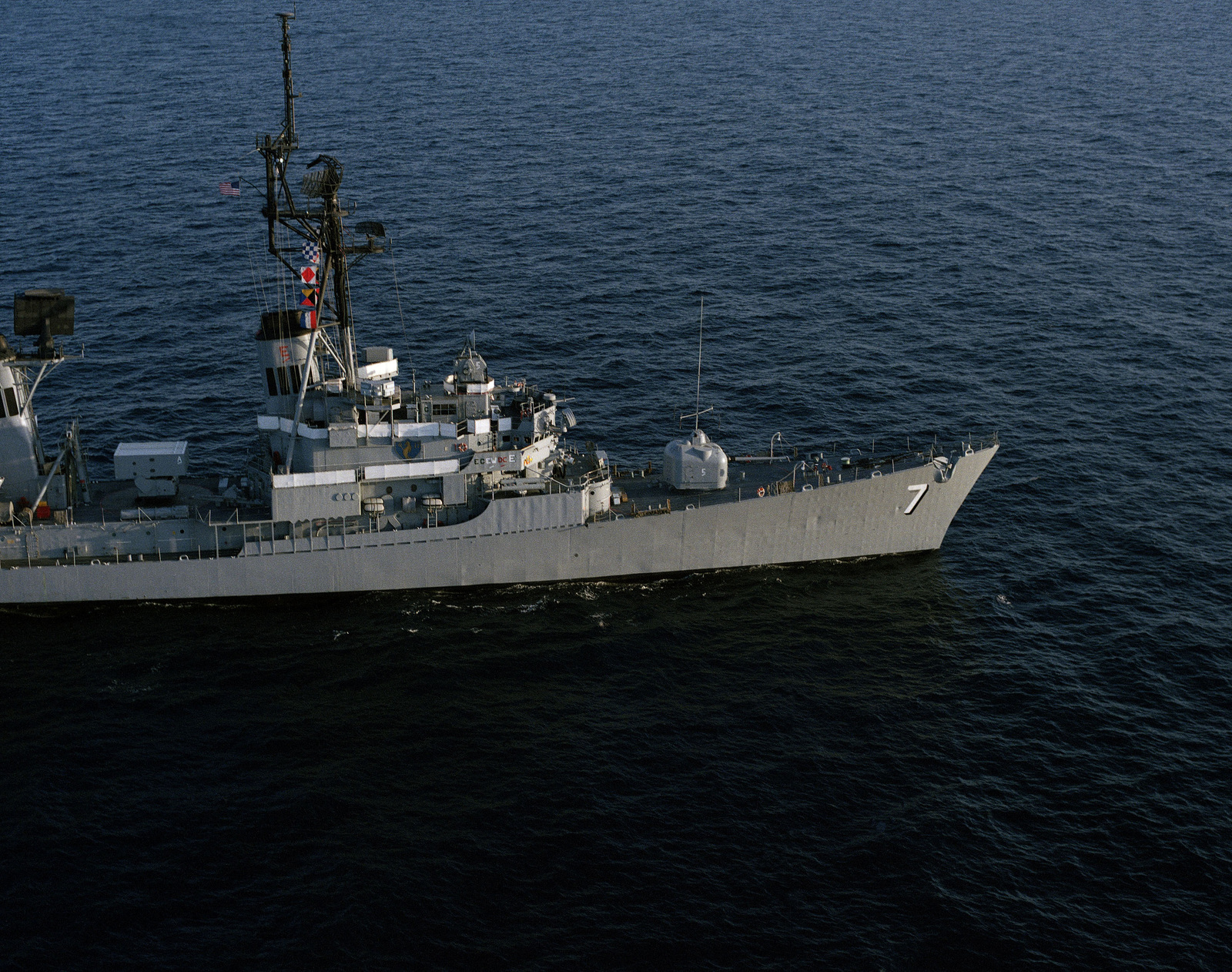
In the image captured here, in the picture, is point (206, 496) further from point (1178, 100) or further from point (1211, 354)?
point (1178, 100)

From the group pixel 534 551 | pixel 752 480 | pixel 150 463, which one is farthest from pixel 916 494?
pixel 150 463

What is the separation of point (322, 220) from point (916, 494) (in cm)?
2899

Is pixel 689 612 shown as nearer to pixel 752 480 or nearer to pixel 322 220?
pixel 752 480

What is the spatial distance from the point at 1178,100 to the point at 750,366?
239 feet

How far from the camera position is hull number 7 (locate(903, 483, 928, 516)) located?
191ft

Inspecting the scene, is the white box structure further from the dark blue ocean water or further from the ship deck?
the ship deck

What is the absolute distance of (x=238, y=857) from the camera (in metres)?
40.2

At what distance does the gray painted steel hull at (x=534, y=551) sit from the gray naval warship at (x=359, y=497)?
78mm

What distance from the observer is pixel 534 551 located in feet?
185

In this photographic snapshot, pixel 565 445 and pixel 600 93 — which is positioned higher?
pixel 600 93

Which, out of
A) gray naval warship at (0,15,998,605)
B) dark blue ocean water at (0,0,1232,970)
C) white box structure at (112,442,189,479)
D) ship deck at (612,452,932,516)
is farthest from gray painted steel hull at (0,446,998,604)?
white box structure at (112,442,189,479)

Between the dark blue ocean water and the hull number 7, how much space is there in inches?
102

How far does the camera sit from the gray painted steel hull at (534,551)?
5488cm

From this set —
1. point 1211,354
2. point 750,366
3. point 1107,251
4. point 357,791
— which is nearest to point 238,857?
point 357,791
